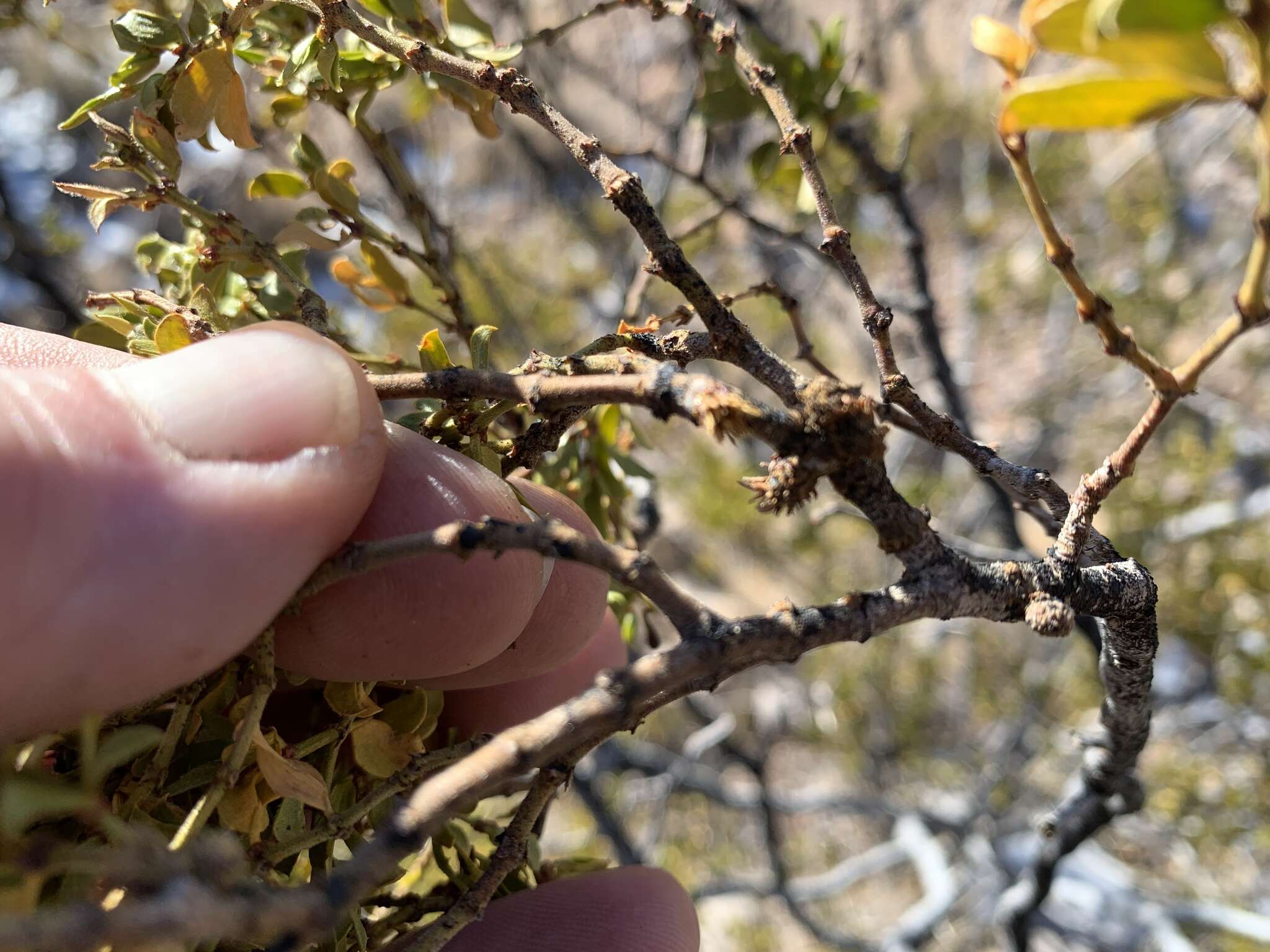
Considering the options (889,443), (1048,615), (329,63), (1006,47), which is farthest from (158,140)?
(889,443)

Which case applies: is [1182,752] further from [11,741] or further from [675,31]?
[675,31]

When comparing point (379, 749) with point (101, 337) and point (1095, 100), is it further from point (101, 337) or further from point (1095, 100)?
point (1095, 100)

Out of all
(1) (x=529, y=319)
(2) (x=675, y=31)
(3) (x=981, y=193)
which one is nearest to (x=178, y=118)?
(1) (x=529, y=319)

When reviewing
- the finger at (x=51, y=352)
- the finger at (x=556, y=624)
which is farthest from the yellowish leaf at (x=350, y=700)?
the finger at (x=51, y=352)

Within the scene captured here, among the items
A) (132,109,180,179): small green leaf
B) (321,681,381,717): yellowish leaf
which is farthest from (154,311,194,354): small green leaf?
(321,681,381,717): yellowish leaf

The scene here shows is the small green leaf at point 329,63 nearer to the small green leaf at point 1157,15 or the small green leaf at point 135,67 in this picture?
the small green leaf at point 135,67

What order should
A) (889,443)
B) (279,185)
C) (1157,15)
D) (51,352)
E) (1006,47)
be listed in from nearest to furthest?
(1157,15) < (1006,47) < (51,352) < (279,185) < (889,443)
